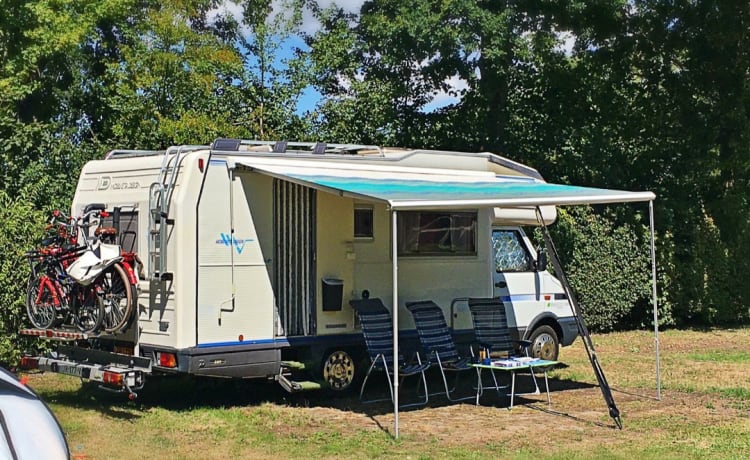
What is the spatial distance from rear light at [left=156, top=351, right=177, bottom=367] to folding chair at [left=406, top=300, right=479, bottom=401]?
8.68 ft

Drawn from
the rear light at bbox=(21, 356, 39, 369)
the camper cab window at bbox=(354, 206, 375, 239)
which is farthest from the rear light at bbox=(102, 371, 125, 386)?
the camper cab window at bbox=(354, 206, 375, 239)

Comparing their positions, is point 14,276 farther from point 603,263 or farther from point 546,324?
point 603,263

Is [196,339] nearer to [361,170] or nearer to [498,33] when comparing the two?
[361,170]

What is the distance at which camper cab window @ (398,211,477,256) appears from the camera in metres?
10.5

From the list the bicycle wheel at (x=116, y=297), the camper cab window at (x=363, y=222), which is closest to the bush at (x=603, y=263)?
the camper cab window at (x=363, y=222)

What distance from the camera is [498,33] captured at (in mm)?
17109

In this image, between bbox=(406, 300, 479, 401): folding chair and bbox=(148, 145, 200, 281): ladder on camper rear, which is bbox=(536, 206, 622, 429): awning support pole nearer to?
bbox=(406, 300, 479, 401): folding chair

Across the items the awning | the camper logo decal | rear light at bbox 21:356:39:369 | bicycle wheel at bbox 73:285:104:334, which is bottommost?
rear light at bbox 21:356:39:369

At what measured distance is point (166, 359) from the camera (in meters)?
8.76

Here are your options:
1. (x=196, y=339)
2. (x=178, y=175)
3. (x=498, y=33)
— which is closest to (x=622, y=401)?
(x=196, y=339)

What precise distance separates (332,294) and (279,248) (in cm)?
78

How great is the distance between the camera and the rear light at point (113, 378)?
8.55m

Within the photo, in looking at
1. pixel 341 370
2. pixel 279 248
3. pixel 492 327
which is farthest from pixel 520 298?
pixel 279 248

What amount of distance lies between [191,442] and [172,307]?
1329 mm
